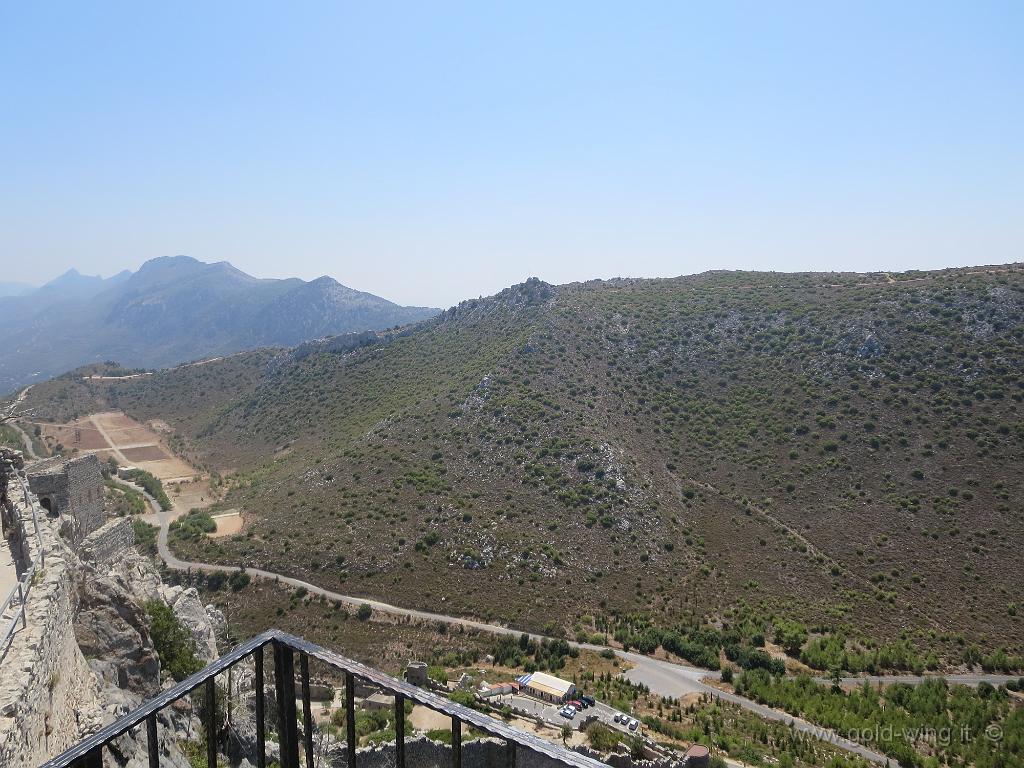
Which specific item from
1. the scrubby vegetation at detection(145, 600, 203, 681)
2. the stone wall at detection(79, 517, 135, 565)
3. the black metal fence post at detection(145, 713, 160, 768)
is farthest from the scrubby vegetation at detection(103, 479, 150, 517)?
the black metal fence post at detection(145, 713, 160, 768)

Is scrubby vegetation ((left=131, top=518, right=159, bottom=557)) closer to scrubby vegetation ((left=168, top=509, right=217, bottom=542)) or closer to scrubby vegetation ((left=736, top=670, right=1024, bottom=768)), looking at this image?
scrubby vegetation ((left=168, top=509, right=217, bottom=542))

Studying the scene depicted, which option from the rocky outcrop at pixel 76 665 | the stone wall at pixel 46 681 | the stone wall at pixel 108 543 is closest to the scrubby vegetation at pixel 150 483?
the stone wall at pixel 108 543

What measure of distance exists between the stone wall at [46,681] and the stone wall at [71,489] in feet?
42.1

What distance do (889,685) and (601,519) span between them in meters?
17.1

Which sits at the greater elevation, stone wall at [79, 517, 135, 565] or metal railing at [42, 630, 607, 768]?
metal railing at [42, 630, 607, 768]

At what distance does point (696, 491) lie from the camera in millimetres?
41531

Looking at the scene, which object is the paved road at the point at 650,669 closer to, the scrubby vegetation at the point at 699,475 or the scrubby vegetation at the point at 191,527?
the scrubby vegetation at the point at 699,475

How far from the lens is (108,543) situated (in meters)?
20.4

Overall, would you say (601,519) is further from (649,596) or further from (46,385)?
(46,385)

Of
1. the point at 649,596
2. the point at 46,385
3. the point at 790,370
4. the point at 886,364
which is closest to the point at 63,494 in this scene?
the point at 649,596

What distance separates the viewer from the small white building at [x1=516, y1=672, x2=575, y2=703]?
72.8 ft

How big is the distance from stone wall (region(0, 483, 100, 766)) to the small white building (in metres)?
15.8

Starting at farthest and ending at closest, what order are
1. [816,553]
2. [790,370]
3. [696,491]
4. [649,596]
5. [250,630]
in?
[790,370], [696,491], [816,553], [649,596], [250,630]

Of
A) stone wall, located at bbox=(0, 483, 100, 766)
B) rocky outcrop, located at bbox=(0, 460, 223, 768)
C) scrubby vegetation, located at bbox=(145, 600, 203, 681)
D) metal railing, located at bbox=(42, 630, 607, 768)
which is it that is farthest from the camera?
scrubby vegetation, located at bbox=(145, 600, 203, 681)
